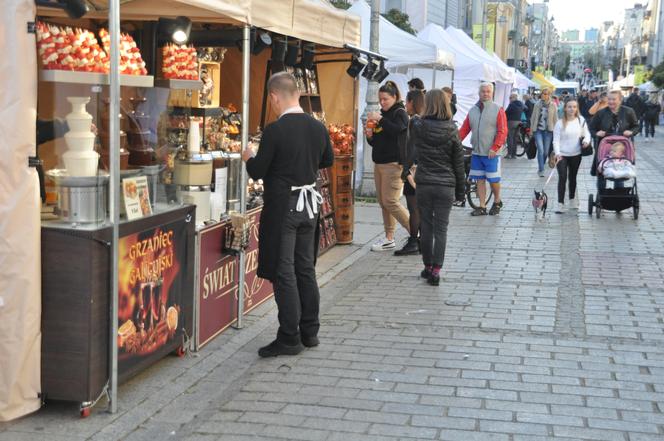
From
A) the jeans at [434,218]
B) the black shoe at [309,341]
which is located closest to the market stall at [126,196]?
the black shoe at [309,341]

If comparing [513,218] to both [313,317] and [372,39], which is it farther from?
[313,317]

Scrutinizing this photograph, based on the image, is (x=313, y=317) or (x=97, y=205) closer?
(x=97, y=205)

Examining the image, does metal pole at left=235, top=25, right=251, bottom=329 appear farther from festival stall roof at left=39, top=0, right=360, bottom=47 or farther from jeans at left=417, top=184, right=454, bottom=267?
jeans at left=417, top=184, right=454, bottom=267

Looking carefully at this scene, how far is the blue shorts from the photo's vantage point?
1196cm

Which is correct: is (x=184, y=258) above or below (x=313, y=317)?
above

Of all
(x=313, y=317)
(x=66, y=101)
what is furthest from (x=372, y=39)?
(x=66, y=101)

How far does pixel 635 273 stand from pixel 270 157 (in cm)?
468

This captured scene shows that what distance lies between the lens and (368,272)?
27.4 feet

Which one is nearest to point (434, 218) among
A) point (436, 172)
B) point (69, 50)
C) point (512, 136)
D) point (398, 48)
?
point (436, 172)

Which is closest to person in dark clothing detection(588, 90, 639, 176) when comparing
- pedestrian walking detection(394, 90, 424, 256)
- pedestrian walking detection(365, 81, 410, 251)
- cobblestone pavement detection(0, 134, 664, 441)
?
cobblestone pavement detection(0, 134, 664, 441)

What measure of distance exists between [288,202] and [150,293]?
1.11 metres

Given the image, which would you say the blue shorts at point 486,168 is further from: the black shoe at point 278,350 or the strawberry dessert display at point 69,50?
the strawberry dessert display at point 69,50

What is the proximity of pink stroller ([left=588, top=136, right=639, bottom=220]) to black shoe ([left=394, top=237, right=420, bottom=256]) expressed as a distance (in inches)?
153

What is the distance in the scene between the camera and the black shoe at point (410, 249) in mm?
9250
